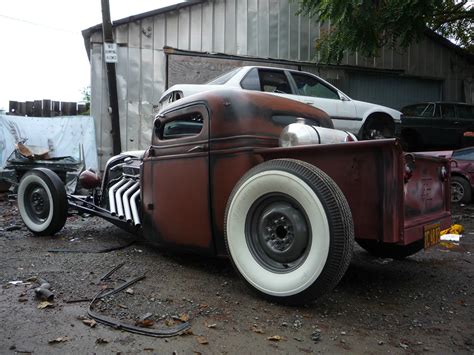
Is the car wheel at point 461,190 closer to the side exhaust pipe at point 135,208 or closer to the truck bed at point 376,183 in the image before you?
the truck bed at point 376,183

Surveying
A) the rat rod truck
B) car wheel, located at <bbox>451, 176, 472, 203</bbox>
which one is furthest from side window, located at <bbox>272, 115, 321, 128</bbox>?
car wheel, located at <bbox>451, 176, 472, 203</bbox>

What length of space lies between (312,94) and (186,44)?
492 cm

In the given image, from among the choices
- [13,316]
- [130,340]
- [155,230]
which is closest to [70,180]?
[155,230]

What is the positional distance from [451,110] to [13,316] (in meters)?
11.4

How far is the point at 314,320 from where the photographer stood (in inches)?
111

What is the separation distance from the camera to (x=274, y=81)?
793 cm

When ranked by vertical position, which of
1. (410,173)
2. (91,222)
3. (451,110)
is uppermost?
(451,110)

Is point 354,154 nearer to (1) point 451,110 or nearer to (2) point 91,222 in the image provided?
(2) point 91,222

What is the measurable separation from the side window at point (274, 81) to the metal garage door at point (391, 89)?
5.97m

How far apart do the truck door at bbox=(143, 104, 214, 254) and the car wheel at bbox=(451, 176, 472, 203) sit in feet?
22.9

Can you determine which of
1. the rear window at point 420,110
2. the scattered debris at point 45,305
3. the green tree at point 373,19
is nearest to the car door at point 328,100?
the green tree at point 373,19

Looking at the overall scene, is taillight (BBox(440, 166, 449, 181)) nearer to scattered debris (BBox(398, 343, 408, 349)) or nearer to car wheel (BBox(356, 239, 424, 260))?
car wheel (BBox(356, 239, 424, 260))

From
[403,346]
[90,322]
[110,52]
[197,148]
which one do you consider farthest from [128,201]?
[110,52]

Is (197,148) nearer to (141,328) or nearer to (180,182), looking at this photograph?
(180,182)
